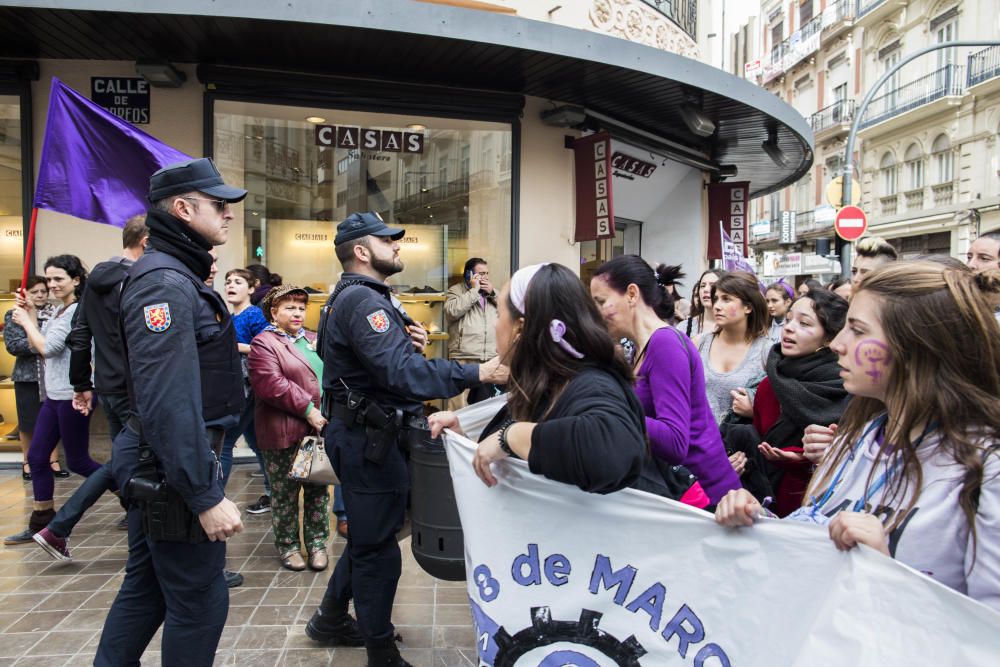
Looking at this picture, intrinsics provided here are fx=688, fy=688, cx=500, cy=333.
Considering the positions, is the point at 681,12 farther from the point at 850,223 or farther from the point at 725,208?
the point at 850,223

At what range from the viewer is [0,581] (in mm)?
4410

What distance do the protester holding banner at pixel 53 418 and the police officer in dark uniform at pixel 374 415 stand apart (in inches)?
123

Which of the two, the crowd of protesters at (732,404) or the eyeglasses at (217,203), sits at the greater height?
the eyeglasses at (217,203)

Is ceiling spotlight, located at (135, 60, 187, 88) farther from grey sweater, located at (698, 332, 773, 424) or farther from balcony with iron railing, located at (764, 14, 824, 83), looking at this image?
balcony with iron railing, located at (764, 14, 824, 83)

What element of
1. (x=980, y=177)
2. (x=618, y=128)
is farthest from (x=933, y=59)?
(x=618, y=128)

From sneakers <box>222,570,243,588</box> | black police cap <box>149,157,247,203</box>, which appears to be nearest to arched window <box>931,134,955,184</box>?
sneakers <box>222,570,243,588</box>

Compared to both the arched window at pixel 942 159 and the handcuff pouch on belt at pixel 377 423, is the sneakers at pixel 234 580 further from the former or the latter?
the arched window at pixel 942 159

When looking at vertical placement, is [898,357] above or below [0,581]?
above

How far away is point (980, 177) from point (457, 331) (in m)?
25.7

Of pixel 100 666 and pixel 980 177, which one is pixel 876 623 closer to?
pixel 100 666

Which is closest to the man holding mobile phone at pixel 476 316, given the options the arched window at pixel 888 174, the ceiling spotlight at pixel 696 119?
the ceiling spotlight at pixel 696 119

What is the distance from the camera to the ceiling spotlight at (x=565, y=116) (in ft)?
26.6

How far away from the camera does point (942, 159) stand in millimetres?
27719

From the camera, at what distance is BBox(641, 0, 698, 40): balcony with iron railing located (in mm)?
9781
